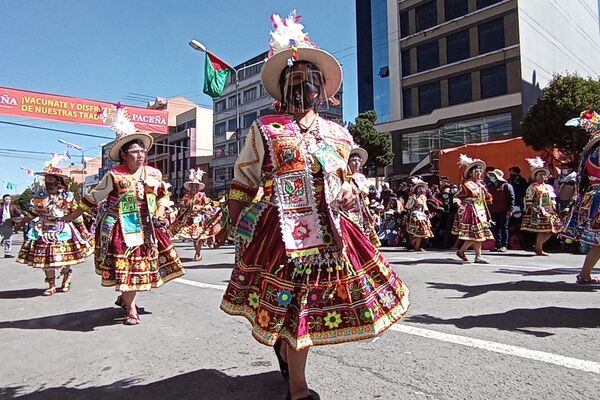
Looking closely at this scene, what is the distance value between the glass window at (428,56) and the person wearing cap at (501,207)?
26436mm

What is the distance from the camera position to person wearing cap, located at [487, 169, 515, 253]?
38.9ft

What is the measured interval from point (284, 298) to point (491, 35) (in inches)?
1399

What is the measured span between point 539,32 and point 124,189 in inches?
1462

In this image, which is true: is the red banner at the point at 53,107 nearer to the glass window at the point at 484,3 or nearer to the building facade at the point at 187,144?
the glass window at the point at 484,3

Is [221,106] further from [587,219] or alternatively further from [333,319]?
[333,319]

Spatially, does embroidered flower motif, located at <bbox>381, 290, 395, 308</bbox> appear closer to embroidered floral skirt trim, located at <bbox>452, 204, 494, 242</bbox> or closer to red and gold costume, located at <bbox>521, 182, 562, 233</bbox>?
embroidered floral skirt trim, located at <bbox>452, 204, 494, 242</bbox>

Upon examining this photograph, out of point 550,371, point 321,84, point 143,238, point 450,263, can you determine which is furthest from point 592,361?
point 450,263

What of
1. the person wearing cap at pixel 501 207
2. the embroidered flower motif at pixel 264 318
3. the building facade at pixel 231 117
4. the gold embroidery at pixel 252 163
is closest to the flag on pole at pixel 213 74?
the person wearing cap at pixel 501 207

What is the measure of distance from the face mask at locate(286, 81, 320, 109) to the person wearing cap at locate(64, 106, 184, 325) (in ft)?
9.79

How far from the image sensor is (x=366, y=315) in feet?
8.66

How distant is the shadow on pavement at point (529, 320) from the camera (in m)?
4.38

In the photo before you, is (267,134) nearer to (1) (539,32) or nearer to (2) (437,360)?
(2) (437,360)

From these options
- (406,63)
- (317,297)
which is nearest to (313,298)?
(317,297)

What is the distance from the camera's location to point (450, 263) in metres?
9.37
